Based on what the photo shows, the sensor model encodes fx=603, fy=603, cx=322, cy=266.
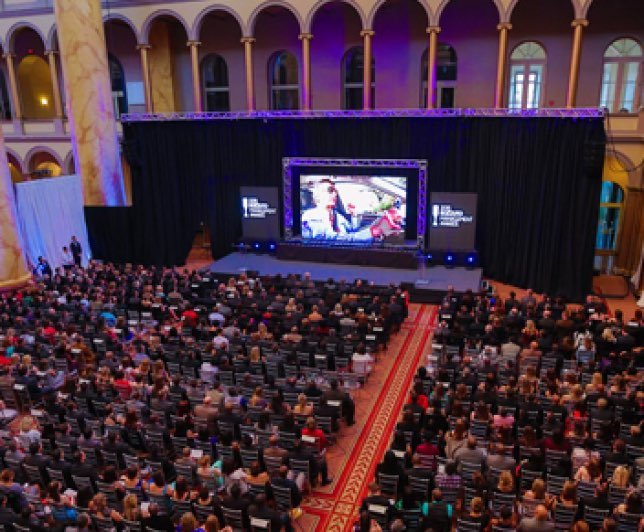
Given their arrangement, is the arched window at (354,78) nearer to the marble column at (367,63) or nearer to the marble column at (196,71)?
the marble column at (367,63)

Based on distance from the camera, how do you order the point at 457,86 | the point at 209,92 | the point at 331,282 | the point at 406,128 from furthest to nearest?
the point at 209,92
the point at 457,86
the point at 406,128
the point at 331,282

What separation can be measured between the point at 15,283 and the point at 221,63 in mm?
11950

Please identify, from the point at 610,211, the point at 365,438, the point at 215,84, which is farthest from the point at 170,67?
the point at 365,438

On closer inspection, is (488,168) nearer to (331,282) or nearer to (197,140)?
(331,282)

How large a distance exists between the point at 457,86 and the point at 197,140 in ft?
31.4

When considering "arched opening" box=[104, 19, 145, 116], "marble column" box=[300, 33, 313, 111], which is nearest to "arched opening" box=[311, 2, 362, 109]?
"marble column" box=[300, 33, 313, 111]

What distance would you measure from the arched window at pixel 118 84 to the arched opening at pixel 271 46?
20.0 ft

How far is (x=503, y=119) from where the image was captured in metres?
18.4

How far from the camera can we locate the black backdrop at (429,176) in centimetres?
1777

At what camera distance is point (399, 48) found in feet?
70.9

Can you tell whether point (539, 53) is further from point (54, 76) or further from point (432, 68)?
point (54, 76)

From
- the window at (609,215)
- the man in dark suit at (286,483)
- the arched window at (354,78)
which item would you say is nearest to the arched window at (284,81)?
the arched window at (354,78)

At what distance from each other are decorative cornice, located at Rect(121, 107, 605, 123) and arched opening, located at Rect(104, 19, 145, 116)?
302 cm

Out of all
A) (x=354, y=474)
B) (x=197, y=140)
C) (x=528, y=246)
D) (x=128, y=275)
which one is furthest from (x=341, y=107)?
(x=354, y=474)
